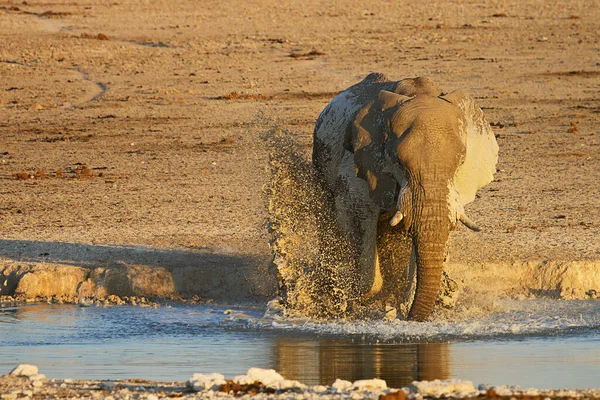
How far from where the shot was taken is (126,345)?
8211mm

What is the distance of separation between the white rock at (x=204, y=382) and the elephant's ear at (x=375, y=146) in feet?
8.96

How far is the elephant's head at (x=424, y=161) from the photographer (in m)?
8.42

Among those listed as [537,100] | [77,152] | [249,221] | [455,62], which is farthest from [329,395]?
[455,62]

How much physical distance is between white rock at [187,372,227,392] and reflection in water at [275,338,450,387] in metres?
0.65

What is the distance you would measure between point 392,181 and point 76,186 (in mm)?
5969

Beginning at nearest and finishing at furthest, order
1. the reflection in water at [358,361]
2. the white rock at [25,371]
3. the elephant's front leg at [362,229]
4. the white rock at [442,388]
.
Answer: the white rock at [442,388]
the white rock at [25,371]
the reflection in water at [358,361]
the elephant's front leg at [362,229]

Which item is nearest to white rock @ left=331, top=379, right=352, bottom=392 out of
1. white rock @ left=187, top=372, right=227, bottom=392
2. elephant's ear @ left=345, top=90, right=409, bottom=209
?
white rock @ left=187, top=372, right=227, bottom=392

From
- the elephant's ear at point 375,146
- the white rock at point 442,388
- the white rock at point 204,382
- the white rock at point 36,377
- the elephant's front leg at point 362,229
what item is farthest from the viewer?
the elephant's front leg at point 362,229

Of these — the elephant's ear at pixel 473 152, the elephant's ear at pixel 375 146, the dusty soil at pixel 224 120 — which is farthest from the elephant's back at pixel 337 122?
the dusty soil at pixel 224 120

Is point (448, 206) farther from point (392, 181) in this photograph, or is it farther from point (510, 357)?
point (510, 357)

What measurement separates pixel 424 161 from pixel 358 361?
4.87ft

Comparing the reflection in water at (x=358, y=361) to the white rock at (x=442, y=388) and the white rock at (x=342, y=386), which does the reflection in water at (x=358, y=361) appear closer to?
the white rock at (x=342, y=386)

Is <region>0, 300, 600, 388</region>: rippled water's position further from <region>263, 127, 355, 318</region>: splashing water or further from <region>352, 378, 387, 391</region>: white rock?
<region>352, 378, 387, 391</region>: white rock

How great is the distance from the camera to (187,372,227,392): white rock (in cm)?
632
